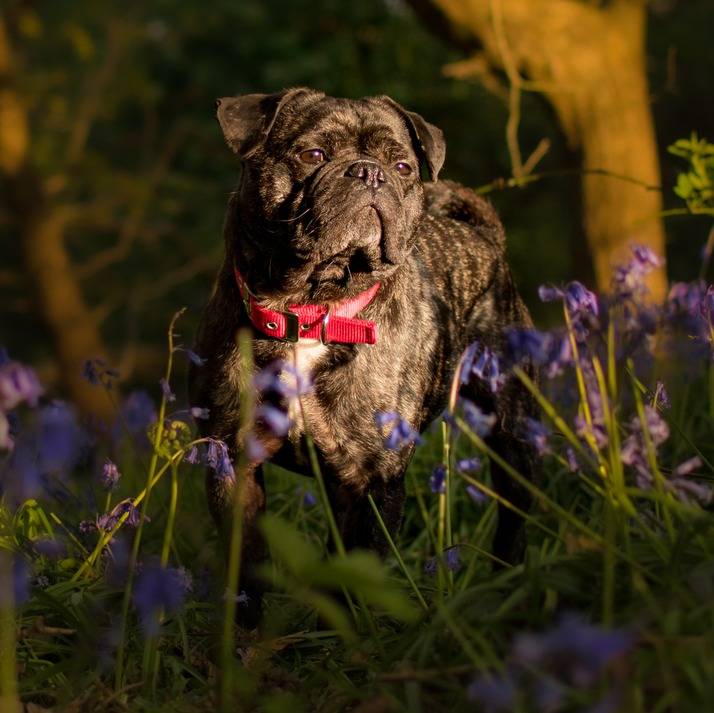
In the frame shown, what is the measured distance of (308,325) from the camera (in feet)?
13.9

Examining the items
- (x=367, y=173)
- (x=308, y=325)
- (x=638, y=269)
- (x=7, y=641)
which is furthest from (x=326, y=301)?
(x=7, y=641)

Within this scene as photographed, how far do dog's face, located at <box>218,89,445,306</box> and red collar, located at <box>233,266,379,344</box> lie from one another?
106 mm

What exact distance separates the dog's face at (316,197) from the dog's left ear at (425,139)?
0.16 meters

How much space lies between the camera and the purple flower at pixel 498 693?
6.71ft

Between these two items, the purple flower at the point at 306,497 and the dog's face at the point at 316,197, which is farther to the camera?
the purple flower at the point at 306,497

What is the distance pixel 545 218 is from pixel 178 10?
819cm

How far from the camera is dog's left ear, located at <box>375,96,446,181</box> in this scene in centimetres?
483

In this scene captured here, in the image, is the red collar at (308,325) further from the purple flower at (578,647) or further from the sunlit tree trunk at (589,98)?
the sunlit tree trunk at (589,98)

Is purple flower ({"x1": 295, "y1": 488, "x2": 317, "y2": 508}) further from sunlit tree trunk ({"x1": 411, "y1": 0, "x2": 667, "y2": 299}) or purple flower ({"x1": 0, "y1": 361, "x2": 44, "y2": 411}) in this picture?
sunlit tree trunk ({"x1": 411, "y1": 0, "x2": 667, "y2": 299})

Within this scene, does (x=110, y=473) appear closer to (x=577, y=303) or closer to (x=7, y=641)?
(x=7, y=641)

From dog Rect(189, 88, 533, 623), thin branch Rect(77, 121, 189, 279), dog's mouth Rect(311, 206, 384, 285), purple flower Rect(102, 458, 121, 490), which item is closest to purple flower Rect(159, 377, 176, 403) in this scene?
purple flower Rect(102, 458, 121, 490)

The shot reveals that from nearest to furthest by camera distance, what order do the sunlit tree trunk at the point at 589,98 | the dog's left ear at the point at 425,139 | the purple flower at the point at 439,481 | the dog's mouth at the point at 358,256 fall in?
the purple flower at the point at 439,481, the dog's mouth at the point at 358,256, the dog's left ear at the point at 425,139, the sunlit tree trunk at the point at 589,98

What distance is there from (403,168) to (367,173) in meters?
0.41

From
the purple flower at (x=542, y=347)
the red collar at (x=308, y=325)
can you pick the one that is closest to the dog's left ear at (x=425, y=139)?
the red collar at (x=308, y=325)
